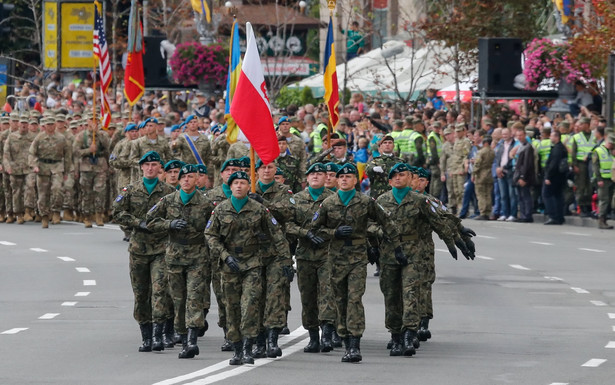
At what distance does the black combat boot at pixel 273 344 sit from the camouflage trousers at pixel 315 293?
609 millimetres

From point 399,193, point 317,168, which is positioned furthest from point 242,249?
point 399,193

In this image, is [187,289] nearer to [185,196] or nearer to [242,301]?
[242,301]

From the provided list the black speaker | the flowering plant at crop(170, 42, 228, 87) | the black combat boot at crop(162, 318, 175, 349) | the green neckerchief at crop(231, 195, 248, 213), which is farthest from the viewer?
the flowering plant at crop(170, 42, 228, 87)

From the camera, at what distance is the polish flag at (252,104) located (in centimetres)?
1597

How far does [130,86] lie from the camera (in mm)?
31016

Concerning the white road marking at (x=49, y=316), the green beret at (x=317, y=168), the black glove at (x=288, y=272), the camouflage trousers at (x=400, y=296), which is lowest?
the white road marking at (x=49, y=316)

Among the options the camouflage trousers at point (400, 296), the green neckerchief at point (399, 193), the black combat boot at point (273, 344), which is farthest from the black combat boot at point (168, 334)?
the green neckerchief at point (399, 193)

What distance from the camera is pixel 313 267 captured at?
15695 millimetres

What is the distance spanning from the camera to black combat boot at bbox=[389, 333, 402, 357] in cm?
1513

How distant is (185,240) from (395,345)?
2084mm

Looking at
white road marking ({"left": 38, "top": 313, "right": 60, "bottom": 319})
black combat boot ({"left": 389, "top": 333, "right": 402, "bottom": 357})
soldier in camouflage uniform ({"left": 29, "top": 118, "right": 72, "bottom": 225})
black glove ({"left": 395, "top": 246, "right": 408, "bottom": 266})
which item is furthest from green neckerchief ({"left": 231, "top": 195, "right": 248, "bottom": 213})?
soldier in camouflage uniform ({"left": 29, "top": 118, "right": 72, "bottom": 225})

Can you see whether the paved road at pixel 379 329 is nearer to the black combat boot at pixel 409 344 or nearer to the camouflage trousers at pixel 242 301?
the black combat boot at pixel 409 344

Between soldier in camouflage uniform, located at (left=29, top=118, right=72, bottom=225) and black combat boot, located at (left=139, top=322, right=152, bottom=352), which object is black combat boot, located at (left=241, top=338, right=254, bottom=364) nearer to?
black combat boot, located at (left=139, top=322, right=152, bottom=352)

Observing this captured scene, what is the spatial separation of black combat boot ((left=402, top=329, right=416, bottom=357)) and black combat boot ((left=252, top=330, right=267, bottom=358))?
1.23 m
